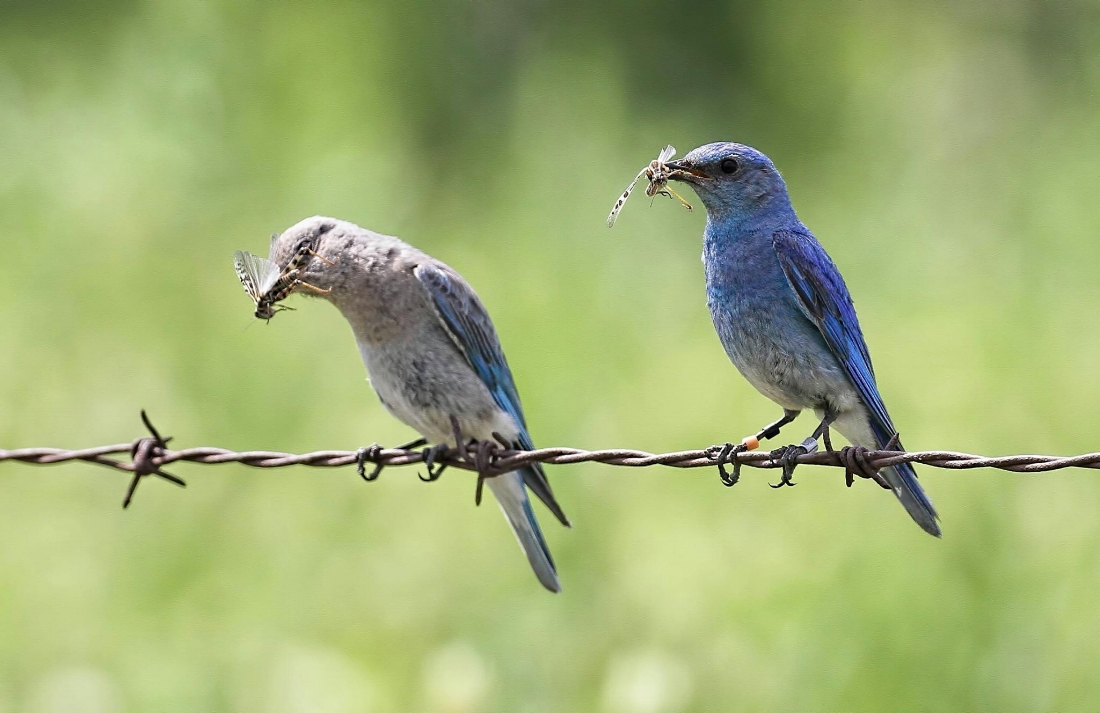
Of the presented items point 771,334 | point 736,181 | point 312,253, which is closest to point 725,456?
point 771,334

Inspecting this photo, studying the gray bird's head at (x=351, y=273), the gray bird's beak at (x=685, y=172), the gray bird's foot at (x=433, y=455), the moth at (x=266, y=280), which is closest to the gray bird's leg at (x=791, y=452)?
the gray bird's beak at (x=685, y=172)

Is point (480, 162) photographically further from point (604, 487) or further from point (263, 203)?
point (604, 487)

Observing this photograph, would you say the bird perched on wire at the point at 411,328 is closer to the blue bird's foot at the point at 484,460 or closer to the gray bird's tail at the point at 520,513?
the gray bird's tail at the point at 520,513

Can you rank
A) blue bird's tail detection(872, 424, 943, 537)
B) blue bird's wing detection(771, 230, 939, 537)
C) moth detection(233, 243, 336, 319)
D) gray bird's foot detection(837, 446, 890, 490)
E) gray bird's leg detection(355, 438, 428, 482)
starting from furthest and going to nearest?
moth detection(233, 243, 336, 319) < gray bird's leg detection(355, 438, 428, 482) < blue bird's wing detection(771, 230, 939, 537) < blue bird's tail detection(872, 424, 943, 537) < gray bird's foot detection(837, 446, 890, 490)

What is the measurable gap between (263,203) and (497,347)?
482 cm

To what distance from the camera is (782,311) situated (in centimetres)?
390

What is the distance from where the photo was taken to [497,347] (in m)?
4.87

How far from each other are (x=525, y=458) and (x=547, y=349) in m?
3.89

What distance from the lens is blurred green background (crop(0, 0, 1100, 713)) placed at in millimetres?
5918

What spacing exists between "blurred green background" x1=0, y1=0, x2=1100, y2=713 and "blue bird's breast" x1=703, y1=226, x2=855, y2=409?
216cm

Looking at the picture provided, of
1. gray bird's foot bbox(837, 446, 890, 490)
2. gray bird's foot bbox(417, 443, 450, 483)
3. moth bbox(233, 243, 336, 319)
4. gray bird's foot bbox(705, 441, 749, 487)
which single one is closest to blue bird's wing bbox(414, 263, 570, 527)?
gray bird's foot bbox(417, 443, 450, 483)

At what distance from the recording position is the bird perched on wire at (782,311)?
388 centimetres

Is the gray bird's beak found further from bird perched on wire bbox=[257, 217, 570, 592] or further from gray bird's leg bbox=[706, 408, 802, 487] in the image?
bird perched on wire bbox=[257, 217, 570, 592]

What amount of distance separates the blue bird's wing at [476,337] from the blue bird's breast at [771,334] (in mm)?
969
